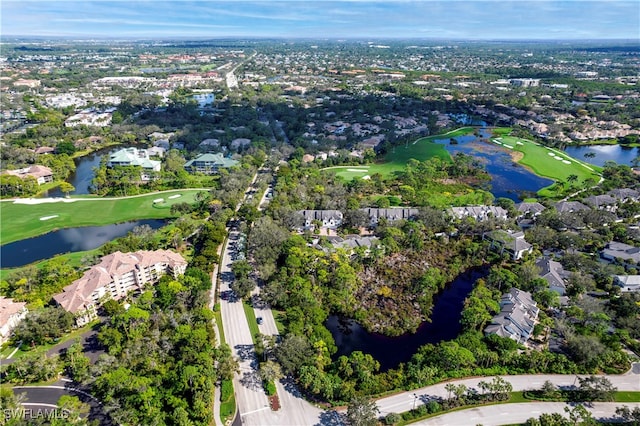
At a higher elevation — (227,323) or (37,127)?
(37,127)

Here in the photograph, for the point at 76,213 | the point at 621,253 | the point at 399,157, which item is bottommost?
the point at 76,213

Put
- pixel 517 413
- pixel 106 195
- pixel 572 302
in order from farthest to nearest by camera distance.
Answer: pixel 106 195
pixel 572 302
pixel 517 413

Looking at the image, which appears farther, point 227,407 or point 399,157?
point 399,157

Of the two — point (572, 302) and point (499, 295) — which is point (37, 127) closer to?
point (499, 295)

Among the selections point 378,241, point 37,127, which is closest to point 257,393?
point 378,241

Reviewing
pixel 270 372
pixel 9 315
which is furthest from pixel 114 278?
pixel 270 372

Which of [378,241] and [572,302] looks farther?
[378,241]

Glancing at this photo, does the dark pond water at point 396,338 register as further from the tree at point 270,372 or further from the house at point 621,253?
the house at point 621,253

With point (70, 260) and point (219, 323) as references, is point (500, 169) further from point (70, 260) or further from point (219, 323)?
point (70, 260)
